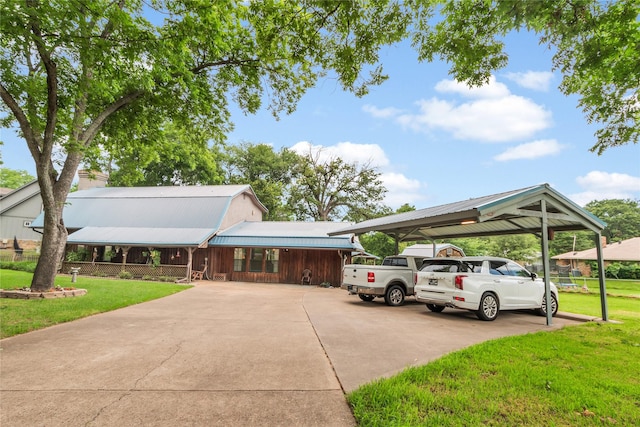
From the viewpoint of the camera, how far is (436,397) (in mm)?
3641

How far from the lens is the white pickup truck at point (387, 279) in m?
11.3

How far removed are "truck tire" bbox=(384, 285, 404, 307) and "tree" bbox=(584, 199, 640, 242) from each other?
59401 mm

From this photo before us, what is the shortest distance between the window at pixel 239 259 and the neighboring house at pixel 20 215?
2173 cm

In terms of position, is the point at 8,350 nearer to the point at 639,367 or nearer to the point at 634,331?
the point at 639,367

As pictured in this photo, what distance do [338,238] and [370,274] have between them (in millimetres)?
9997

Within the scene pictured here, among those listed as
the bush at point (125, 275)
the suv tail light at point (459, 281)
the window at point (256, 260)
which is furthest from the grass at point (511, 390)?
the bush at point (125, 275)

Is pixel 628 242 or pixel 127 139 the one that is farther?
pixel 628 242

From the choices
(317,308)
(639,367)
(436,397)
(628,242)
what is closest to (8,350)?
(436,397)

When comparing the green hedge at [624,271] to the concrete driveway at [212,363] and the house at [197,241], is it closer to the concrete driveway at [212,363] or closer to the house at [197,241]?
the house at [197,241]

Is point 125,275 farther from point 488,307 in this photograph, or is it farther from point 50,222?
point 488,307

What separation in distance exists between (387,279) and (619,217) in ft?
221

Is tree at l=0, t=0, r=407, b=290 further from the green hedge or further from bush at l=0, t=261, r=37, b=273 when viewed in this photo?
the green hedge

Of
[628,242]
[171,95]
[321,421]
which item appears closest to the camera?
[321,421]

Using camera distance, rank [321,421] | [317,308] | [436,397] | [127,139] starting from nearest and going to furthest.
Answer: [321,421], [436,397], [317,308], [127,139]
